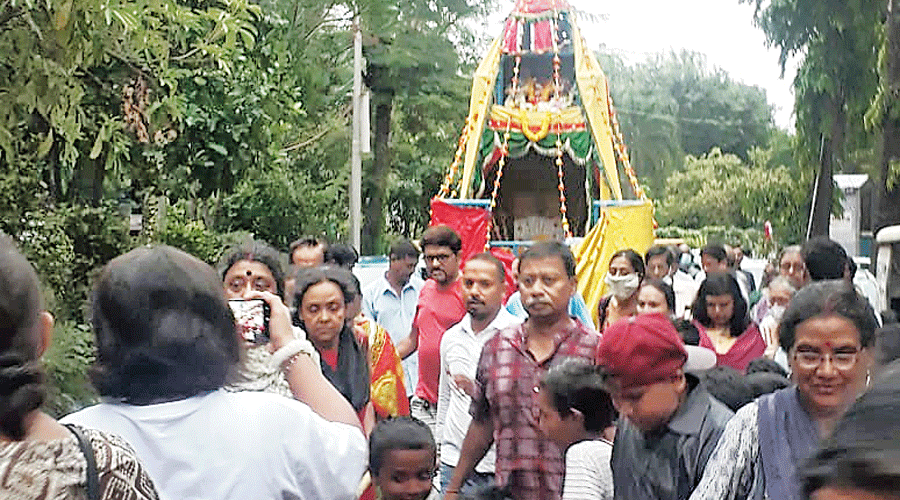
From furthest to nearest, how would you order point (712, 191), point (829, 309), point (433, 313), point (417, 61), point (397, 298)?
point (712, 191), point (417, 61), point (397, 298), point (433, 313), point (829, 309)

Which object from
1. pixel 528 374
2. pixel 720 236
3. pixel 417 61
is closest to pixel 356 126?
pixel 417 61

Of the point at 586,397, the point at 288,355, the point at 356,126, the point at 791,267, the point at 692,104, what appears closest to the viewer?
the point at 288,355

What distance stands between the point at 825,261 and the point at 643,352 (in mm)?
3735

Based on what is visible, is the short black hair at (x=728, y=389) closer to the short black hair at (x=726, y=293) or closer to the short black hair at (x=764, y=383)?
the short black hair at (x=764, y=383)

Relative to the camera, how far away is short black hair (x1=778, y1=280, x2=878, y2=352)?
4070mm

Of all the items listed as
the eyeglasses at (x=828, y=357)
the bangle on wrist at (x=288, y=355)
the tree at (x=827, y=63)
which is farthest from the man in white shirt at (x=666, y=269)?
the tree at (x=827, y=63)

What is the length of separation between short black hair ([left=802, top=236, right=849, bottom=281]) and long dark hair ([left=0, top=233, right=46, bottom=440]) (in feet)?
18.1

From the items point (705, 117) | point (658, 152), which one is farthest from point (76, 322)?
point (705, 117)

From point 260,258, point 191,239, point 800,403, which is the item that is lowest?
point 800,403

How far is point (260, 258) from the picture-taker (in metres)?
5.88

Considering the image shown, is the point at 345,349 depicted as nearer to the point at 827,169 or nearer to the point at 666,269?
the point at 666,269

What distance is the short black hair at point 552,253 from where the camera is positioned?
5.77 m

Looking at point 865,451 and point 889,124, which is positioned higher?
point 889,124

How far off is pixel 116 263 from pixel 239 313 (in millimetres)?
683
